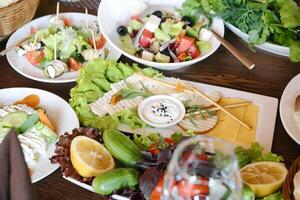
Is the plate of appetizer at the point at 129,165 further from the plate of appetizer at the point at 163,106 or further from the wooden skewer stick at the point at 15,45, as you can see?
the wooden skewer stick at the point at 15,45

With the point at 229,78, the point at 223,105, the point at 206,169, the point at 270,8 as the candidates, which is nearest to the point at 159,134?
the point at 223,105

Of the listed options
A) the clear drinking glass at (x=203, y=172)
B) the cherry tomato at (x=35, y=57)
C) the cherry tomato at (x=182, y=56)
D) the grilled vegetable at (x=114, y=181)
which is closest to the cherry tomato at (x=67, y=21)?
the cherry tomato at (x=35, y=57)

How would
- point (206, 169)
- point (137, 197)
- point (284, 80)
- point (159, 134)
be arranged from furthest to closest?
point (284, 80)
point (159, 134)
point (137, 197)
point (206, 169)

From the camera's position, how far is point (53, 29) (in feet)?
4.30

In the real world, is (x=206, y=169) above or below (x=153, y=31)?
above

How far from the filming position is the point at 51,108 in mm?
1122

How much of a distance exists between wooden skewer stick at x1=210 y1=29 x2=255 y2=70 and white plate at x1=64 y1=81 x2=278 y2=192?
8cm

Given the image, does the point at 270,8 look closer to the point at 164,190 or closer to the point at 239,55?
the point at 239,55

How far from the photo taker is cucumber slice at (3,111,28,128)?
1020 mm

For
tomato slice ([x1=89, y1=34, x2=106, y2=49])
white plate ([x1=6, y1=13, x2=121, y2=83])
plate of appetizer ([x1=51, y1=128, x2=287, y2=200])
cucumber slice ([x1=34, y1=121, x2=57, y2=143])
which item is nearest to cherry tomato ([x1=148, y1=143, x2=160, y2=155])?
plate of appetizer ([x1=51, y1=128, x2=287, y2=200])

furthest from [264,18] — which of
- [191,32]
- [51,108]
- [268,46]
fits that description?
[51,108]

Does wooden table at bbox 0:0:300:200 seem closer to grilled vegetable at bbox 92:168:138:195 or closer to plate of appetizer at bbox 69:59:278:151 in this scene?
plate of appetizer at bbox 69:59:278:151

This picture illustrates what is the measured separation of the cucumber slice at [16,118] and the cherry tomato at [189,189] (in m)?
0.50

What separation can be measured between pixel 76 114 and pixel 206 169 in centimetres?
52
